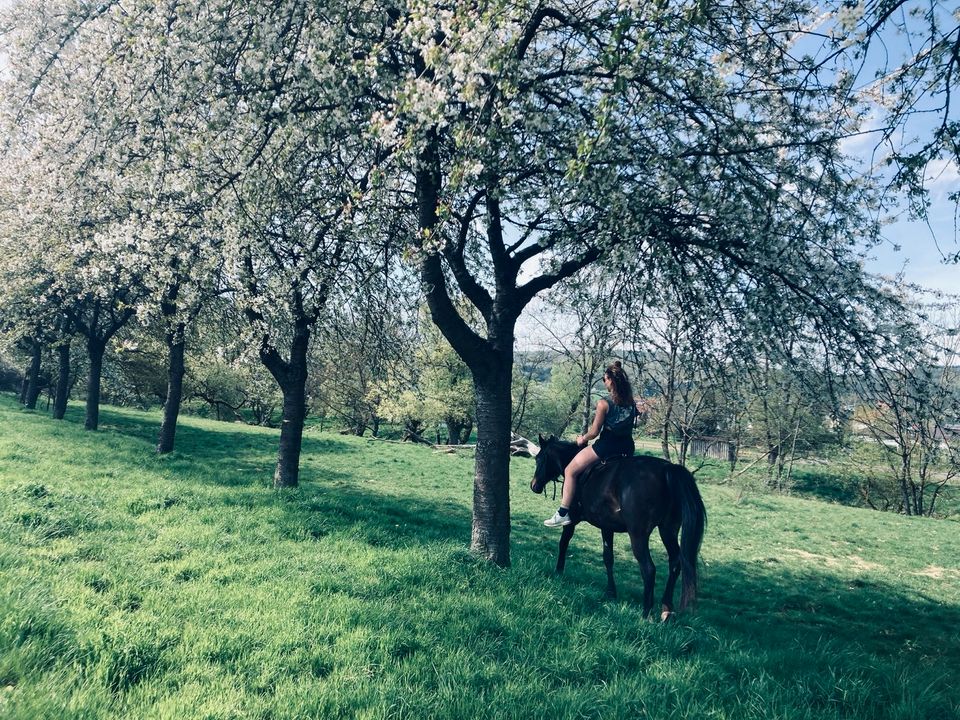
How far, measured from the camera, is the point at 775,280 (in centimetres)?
803

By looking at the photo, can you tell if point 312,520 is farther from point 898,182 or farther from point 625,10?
point 898,182

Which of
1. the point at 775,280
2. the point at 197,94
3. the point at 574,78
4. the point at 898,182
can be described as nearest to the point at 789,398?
the point at 775,280

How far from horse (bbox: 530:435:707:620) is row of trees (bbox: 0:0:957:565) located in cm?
143

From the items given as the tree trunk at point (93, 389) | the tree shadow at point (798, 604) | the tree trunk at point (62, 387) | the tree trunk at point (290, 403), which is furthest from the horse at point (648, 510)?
the tree trunk at point (62, 387)

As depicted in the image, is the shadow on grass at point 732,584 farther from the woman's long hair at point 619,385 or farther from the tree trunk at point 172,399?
the tree trunk at point 172,399

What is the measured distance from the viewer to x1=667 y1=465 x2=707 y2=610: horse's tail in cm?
682

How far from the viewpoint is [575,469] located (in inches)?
329

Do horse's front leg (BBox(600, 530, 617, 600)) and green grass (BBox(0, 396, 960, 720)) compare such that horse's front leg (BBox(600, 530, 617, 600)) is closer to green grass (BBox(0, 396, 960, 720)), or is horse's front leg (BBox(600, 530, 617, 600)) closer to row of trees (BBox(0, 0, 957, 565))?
green grass (BBox(0, 396, 960, 720))

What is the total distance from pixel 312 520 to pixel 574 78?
814 centimetres

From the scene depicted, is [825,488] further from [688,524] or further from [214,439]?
[214,439]

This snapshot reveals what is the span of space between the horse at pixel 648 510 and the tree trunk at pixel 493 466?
3.63 ft

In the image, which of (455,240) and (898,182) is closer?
(898,182)

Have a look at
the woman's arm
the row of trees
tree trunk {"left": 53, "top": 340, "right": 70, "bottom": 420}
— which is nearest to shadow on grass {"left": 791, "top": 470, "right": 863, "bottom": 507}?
A: the row of trees

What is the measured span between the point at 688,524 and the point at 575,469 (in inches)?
73.8
